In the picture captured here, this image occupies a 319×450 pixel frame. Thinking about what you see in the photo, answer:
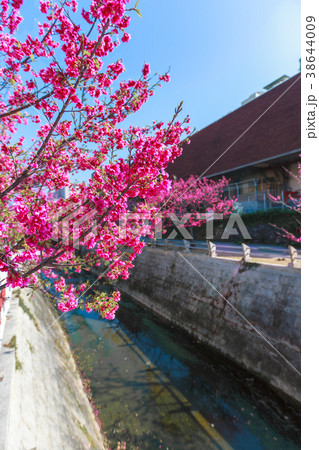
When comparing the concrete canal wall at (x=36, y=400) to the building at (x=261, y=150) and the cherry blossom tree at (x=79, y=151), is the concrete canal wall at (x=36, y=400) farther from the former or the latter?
the building at (x=261, y=150)

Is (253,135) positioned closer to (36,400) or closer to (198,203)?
(198,203)

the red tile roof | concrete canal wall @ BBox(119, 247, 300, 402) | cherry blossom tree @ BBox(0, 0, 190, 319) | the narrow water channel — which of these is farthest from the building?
cherry blossom tree @ BBox(0, 0, 190, 319)

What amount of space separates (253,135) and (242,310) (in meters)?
18.4

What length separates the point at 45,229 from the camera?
2.89m

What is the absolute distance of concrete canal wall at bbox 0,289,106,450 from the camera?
3.26 meters

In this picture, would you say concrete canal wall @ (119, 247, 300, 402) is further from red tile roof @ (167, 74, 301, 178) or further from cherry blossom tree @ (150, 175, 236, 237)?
red tile roof @ (167, 74, 301, 178)

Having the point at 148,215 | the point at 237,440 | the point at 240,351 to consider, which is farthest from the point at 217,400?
the point at 148,215

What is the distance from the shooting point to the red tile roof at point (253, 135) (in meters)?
18.7

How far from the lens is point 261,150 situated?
19688mm

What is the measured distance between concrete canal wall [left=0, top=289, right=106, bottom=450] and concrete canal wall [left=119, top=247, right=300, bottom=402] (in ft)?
17.8

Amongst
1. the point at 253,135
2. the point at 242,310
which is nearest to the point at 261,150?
the point at 253,135

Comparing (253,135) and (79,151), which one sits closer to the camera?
(79,151)

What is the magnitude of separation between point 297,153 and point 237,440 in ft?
58.9
